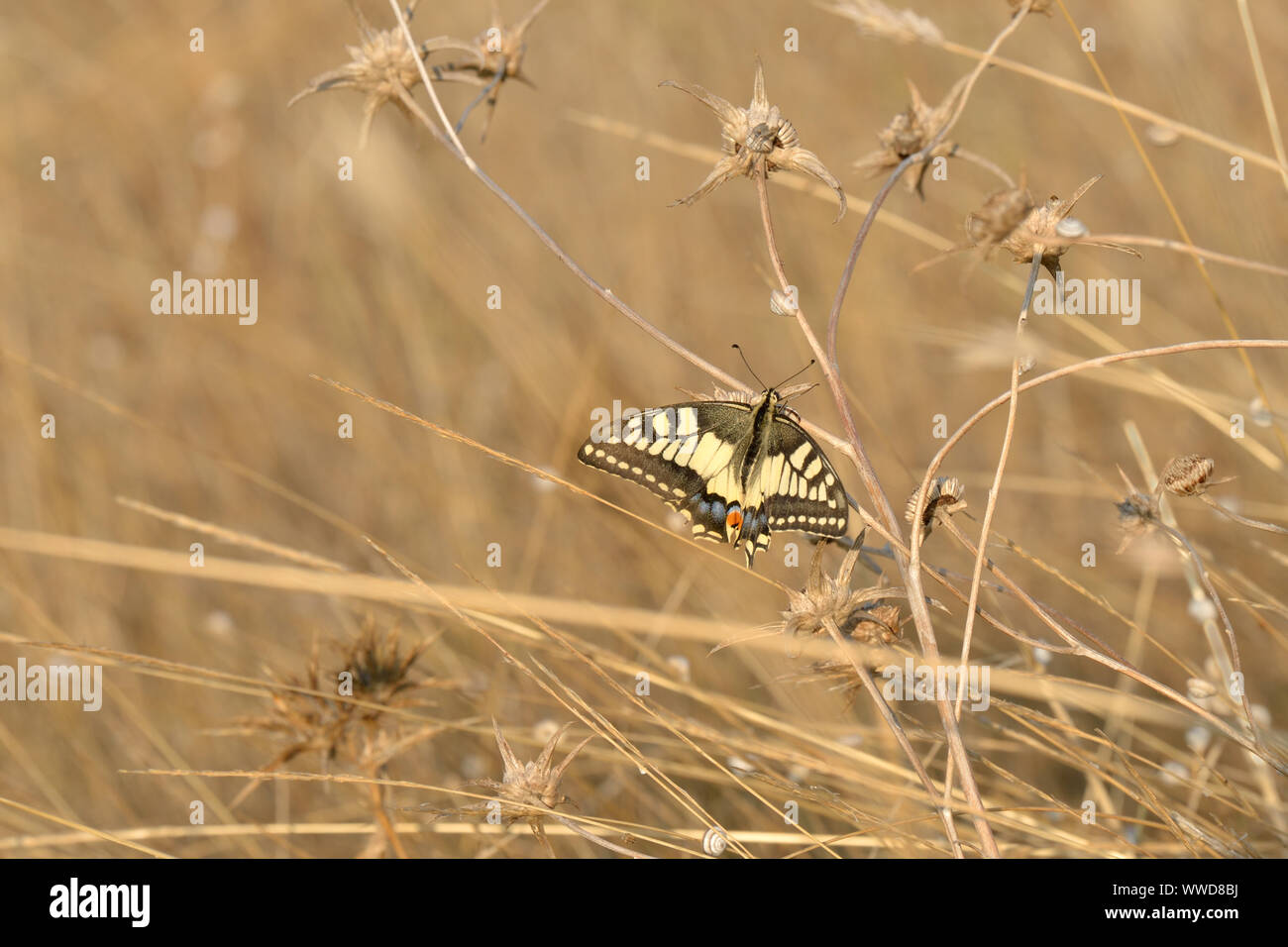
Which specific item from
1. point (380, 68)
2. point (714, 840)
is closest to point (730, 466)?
point (714, 840)

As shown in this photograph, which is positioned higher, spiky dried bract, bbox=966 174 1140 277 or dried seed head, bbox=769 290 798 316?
spiky dried bract, bbox=966 174 1140 277

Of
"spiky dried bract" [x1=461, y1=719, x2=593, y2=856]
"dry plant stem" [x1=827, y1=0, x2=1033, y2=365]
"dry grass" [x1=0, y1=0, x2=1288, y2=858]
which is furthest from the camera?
"dry grass" [x1=0, y1=0, x2=1288, y2=858]

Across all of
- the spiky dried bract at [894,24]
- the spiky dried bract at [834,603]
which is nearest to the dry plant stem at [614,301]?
the spiky dried bract at [834,603]

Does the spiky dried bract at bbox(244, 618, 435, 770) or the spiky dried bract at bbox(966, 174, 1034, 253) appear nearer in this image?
the spiky dried bract at bbox(966, 174, 1034, 253)

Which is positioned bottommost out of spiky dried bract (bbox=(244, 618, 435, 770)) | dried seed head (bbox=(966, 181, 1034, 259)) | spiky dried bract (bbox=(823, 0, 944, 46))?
spiky dried bract (bbox=(244, 618, 435, 770))

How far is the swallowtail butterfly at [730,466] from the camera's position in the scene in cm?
168

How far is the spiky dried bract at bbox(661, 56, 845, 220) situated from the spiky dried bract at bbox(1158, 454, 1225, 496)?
660 mm

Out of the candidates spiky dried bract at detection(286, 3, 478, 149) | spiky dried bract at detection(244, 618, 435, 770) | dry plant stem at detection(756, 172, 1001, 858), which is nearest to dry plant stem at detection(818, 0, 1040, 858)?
dry plant stem at detection(756, 172, 1001, 858)

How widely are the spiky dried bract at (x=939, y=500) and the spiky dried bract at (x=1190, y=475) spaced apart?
0.34 metres

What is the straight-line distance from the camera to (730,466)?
1.86m

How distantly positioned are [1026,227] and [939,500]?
41 cm

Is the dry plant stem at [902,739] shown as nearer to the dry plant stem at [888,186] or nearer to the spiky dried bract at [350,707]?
the dry plant stem at [888,186]

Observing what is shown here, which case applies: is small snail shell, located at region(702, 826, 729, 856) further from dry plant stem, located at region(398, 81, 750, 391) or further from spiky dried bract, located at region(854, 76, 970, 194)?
spiky dried bract, located at region(854, 76, 970, 194)

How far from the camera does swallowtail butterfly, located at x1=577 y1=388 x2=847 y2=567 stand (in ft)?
5.50
